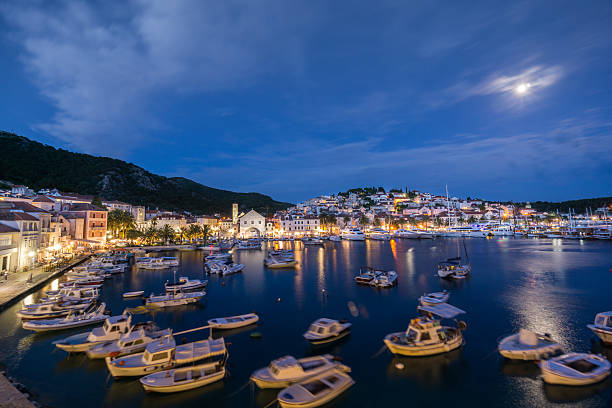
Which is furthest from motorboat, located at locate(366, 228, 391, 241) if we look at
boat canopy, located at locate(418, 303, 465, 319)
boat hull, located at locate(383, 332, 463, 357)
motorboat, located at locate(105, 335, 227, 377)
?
motorboat, located at locate(105, 335, 227, 377)

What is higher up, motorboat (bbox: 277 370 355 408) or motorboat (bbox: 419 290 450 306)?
motorboat (bbox: 419 290 450 306)

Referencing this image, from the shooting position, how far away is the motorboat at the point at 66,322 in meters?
15.6

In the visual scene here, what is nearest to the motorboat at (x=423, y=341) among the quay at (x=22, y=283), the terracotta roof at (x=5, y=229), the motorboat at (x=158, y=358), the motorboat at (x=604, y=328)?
the motorboat at (x=604, y=328)

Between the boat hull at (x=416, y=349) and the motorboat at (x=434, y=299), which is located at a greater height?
the motorboat at (x=434, y=299)

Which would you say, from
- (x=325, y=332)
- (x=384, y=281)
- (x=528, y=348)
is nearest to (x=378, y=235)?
(x=384, y=281)

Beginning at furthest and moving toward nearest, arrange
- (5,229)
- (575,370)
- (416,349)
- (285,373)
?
(5,229) → (416,349) → (575,370) → (285,373)

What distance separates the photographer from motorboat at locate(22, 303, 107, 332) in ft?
51.3

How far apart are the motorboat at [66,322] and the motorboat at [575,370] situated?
2119cm

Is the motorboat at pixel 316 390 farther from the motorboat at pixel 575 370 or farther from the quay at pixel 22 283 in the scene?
the quay at pixel 22 283

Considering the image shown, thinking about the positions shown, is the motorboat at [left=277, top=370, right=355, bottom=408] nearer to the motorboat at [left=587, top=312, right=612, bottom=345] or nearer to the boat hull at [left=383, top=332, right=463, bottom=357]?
the boat hull at [left=383, top=332, right=463, bottom=357]

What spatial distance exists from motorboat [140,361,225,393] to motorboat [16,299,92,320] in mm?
11627

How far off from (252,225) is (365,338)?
7374 centimetres

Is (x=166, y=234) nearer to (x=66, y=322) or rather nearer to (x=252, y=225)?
(x=252, y=225)

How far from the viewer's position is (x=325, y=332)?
14.6 m
